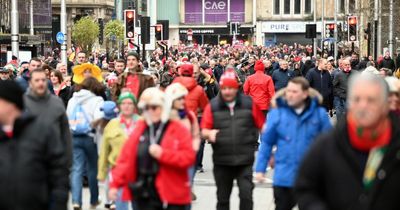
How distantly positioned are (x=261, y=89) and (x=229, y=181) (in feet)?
26.0

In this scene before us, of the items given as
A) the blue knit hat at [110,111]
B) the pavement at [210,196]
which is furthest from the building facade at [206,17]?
the blue knit hat at [110,111]

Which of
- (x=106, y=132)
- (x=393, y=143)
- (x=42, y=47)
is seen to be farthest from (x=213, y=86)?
(x=42, y=47)

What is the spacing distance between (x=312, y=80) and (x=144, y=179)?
1492 centimetres

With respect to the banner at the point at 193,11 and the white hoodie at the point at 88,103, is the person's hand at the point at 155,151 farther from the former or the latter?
the banner at the point at 193,11

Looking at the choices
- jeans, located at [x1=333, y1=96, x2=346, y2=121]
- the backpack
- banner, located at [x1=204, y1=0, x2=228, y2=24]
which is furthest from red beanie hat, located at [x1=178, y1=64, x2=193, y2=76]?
banner, located at [x1=204, y1=0, x2=228, y2=24]

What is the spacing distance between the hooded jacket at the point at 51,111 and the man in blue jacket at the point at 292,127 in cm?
182

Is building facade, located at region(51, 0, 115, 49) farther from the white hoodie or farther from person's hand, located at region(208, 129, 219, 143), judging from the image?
person's hand, located at region(208, 129, 219, 143)

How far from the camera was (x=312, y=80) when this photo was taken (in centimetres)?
2214

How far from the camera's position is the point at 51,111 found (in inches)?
388

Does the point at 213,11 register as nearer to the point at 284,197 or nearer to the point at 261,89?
the point at 261,89

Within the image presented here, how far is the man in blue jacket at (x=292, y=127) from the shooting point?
897 centimetres

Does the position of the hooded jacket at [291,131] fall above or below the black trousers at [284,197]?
above

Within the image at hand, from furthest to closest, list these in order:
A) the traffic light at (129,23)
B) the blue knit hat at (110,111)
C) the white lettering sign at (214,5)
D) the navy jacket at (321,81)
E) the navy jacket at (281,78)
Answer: the white lettering sign at (214,5) < the traffic light at (129,23) < the navy jacket at (321,81) < the navy jacket at (281,78) < the blue knit hat at (110,111)

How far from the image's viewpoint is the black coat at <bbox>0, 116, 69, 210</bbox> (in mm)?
6301
